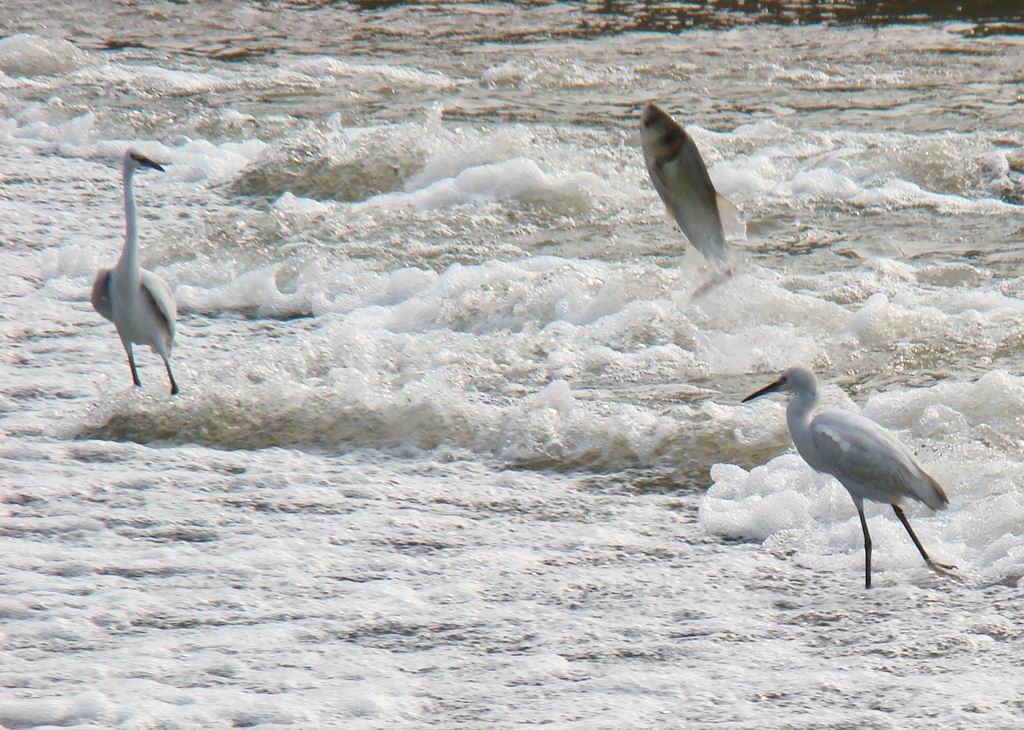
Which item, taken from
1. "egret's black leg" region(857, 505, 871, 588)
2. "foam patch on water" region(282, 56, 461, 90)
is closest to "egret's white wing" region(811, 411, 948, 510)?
"egret's black leg" region(857, 505, 871, 588)

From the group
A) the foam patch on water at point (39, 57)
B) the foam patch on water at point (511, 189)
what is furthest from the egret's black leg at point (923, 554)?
the foam patch on water at point (39, 57)

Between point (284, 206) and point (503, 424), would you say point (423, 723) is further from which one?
point (284, 206)

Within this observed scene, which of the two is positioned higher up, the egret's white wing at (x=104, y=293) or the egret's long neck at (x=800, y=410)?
the egret's long neck at (x=800, y=410)

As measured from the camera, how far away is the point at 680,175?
4.56m

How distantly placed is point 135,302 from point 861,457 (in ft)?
10.4

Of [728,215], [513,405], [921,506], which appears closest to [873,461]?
[921,506]

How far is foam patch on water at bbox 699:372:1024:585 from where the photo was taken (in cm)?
446

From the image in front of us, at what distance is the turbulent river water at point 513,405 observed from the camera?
12.5 feet

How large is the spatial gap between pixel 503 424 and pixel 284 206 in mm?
4205

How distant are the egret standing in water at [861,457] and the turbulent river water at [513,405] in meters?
0.25

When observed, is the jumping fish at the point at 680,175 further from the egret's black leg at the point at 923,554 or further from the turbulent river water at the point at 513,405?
the egret's black leg at the point at 923,554

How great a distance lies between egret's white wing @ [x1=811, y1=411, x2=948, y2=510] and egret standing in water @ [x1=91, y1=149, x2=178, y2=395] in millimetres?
2954

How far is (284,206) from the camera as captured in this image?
9.37 meters

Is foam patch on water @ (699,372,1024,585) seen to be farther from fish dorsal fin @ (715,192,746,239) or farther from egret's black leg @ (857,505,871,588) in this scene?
fish dorsal fin @ (715,192,746,239)
